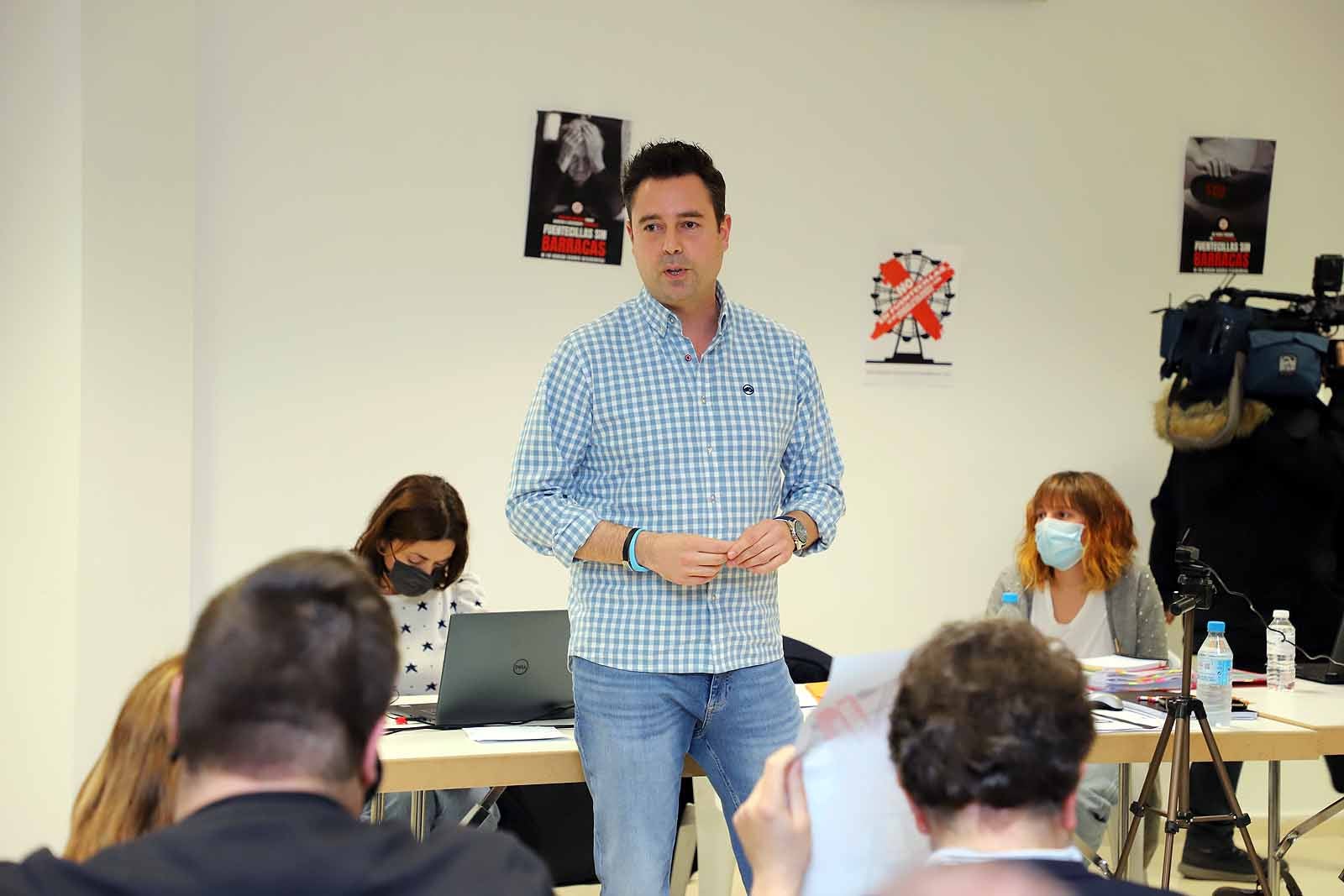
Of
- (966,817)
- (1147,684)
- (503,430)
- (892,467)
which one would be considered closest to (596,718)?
(966,817)

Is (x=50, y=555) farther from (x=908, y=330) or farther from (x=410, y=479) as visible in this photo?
(x=908, y=330)

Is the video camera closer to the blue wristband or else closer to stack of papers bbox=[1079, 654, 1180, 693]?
stack of papers bbox=[1079, 654, 1180, 693]

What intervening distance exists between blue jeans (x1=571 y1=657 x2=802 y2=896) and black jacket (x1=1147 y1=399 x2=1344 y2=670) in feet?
8.41

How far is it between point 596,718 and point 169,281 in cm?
240

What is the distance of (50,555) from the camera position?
401 centimetres

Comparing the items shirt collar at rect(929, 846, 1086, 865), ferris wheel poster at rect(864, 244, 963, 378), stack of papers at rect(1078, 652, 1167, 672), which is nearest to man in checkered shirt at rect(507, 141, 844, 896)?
shirt collar at rect(929, 846, 1086, 865)

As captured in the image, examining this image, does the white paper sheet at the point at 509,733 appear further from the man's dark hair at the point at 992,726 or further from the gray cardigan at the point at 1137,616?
the gray cardigan at the point at 1137,616

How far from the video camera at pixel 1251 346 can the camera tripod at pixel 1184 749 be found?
58.7 inches

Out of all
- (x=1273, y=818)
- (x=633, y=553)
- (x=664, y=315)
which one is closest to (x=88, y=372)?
(x=664, y=315)

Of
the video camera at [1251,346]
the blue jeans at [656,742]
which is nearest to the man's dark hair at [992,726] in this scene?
the blue jeans at [656,742]

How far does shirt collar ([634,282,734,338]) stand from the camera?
8.36ft

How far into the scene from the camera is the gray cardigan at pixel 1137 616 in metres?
4.00

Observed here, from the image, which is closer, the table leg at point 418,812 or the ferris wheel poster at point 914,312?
the table leg at point 418,812

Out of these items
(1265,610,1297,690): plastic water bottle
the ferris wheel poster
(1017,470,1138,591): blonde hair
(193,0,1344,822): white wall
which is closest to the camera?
(1265,610,1297,690): plastic water bottle
